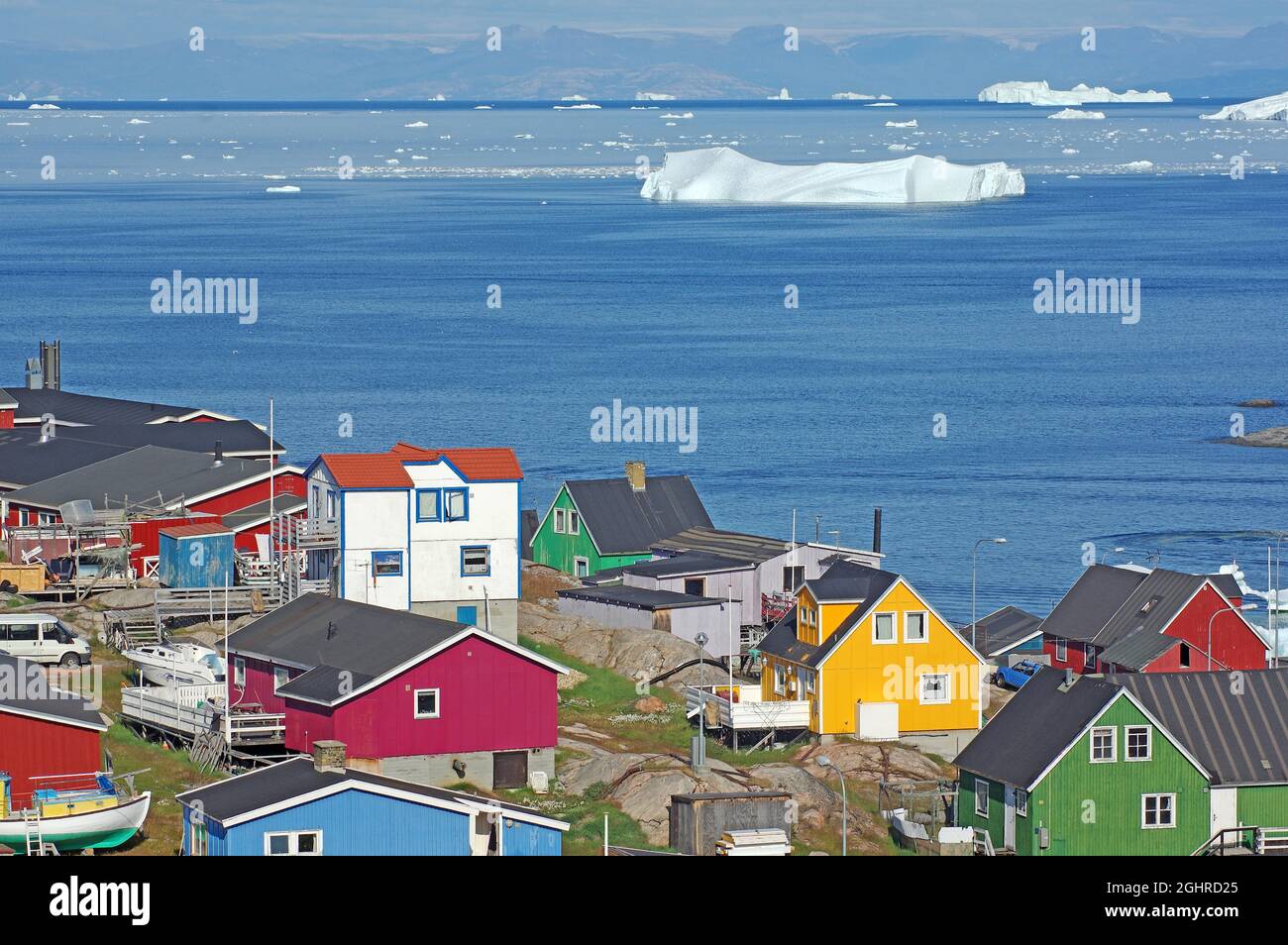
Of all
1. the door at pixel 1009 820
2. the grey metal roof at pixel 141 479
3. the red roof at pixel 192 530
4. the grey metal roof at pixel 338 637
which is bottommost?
the door at pixel 1009 820

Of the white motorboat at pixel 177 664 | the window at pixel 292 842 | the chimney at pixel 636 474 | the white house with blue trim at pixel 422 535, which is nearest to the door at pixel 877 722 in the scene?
the white house with blue trim at pixel 422 535

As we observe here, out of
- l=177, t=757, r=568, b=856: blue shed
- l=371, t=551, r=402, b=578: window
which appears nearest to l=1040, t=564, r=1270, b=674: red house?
l=371, t=551, r=402, b=578: window

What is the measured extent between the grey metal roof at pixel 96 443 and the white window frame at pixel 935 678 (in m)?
21.6

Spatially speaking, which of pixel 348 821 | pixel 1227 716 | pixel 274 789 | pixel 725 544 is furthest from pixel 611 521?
pixel 348 821

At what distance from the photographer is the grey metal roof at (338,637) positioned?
30016 mm

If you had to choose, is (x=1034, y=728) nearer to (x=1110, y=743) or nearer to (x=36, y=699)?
(x=1110, y=743)

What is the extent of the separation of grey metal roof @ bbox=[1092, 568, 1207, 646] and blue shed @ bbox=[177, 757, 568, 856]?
2087 centimetres

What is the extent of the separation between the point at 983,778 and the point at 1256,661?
1439 cm

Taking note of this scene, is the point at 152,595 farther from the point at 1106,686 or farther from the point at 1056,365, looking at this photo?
the point at 1056,365

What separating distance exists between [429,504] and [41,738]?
13.6 meters

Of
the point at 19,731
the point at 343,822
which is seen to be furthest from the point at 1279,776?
the point at 19,731

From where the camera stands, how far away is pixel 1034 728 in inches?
1183

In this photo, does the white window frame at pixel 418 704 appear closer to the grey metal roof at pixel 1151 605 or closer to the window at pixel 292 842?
the window at pixel 292 842

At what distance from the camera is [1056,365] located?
11931 centimetres
